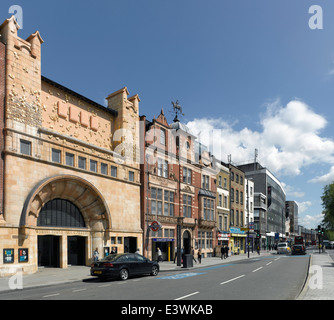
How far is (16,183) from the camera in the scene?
888 inches

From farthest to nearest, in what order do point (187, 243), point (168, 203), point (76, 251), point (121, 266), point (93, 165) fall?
point (187, 243), point (168, 203), point (76, 251), point (93, 165), point (121, 266)

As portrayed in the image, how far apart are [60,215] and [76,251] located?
13.3ft

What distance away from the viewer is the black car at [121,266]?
1908cm

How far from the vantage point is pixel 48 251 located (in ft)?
89.4

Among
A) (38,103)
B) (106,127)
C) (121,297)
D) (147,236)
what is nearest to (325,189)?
(147,236)

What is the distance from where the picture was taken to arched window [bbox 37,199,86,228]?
25688 millimetres

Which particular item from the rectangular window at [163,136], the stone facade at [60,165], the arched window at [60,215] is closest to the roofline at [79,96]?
the stone facade at [60,165]

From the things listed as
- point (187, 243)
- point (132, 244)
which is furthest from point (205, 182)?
point (132, 244)

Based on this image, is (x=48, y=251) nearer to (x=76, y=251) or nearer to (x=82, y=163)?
(x=76, y=251)

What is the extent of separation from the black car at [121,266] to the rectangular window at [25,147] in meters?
8.79

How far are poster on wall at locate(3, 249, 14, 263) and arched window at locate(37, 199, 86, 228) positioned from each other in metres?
3.59

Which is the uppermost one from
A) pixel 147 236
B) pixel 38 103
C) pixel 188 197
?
pixel 38 103
